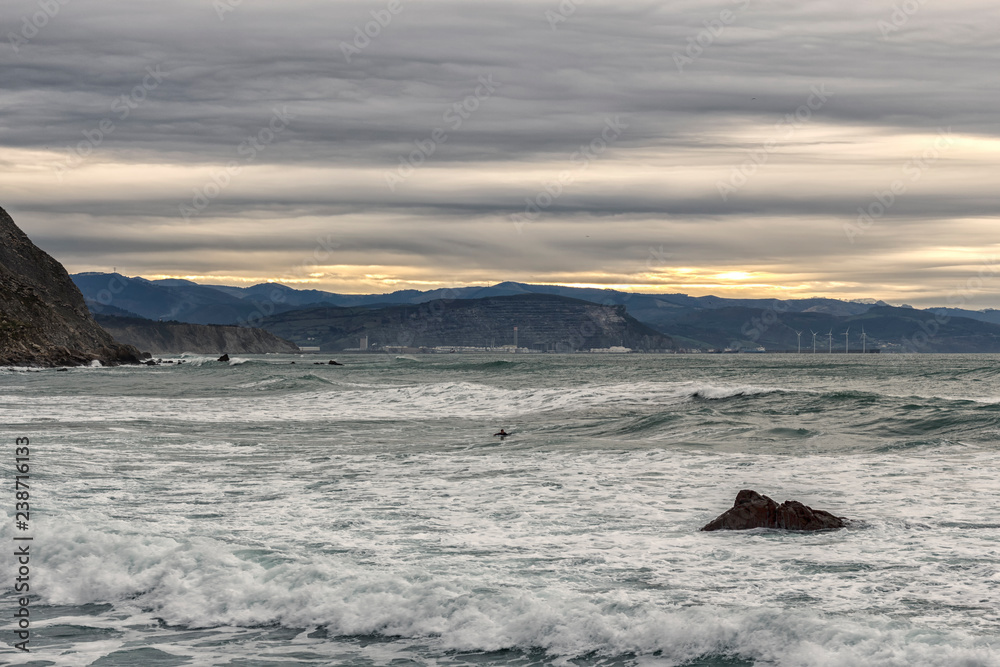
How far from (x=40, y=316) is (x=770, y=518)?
103910 millimetres

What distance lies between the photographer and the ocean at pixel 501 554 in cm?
908

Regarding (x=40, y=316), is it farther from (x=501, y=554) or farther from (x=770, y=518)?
(x=770, y=518)

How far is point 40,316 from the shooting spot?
337 feet

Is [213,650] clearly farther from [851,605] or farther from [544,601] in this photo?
[851,605]

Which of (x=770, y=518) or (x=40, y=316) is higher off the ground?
(x=40, y=316)

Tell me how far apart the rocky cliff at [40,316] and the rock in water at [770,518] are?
88.0 metres

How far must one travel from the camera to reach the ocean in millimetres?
9078

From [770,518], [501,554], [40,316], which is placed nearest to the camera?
[501,554]

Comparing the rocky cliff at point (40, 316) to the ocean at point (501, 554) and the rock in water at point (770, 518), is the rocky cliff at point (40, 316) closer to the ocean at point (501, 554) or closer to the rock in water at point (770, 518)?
the ocean at point (501, 554)

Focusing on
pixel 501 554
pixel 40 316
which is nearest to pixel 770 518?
pixel 501 554

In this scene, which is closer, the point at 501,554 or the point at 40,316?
the point at 501,554

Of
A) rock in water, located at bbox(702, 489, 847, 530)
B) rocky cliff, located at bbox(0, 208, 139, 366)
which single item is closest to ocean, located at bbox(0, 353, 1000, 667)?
rock in water, located at bbox(702, 489, 847, 530)

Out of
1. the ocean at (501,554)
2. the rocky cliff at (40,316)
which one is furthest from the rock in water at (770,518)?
the rocky cliff at (40,316)

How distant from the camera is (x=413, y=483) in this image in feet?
61.5
